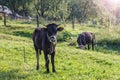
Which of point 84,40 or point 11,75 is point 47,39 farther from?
point 84,40

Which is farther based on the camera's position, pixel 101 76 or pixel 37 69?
pixel 37 69

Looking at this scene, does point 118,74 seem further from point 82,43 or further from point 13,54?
point 82,43

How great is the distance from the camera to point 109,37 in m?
36.4

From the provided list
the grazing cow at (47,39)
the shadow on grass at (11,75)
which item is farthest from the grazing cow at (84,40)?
the shadow on grass at (11,75)

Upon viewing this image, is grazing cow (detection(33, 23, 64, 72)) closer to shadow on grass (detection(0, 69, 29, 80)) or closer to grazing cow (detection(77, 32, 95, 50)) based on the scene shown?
shadow on grass (detection(0, 69, 29, 80))

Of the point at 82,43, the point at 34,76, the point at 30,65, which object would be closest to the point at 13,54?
the point at 30,65

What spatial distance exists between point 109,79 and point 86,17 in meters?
73.6

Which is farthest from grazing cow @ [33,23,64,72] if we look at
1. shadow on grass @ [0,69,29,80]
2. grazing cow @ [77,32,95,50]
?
grazing cow @ [77,32,95,50]

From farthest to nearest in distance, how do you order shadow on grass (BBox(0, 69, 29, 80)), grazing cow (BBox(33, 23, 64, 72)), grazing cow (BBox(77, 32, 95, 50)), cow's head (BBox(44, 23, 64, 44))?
grazing cow (BBox(77, 32, 95, 50)), grazing cow (BBox(33, 23, 64, 72)), cow's head (BBox(44, 23, 64, 44)), shadow on grass (BBox(0, 69, 29, 80))

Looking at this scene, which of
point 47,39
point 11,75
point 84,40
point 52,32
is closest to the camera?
point 11,75

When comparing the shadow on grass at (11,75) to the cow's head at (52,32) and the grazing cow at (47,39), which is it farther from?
the cow's head at (52,32)

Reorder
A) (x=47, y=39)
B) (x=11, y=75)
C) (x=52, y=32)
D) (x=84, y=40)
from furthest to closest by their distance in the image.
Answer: (x=84, y=40) → (x=47, y=39) → (x=52, y=32) → (x=11, y=75)

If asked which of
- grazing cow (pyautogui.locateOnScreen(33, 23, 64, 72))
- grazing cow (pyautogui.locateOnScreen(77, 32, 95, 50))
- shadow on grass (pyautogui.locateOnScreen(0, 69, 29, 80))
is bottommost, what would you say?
grazing cow (pyautogui.locateOnScreen(77, 32, 95, 50))

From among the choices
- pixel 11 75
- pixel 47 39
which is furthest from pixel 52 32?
pixel 11 75
